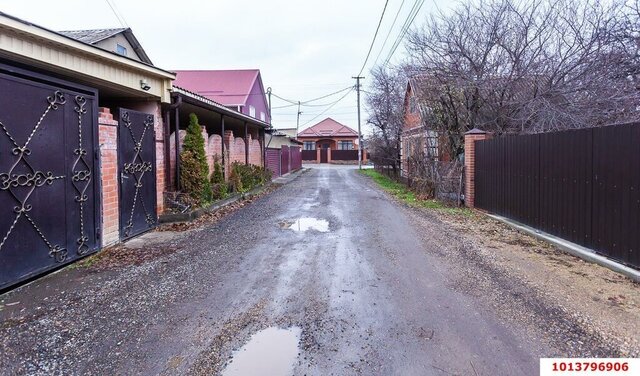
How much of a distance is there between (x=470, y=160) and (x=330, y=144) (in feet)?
151

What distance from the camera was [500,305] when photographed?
157 inches

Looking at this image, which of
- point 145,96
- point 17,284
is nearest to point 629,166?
point 17,284

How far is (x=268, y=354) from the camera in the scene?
121 inches

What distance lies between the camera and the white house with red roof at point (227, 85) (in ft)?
102

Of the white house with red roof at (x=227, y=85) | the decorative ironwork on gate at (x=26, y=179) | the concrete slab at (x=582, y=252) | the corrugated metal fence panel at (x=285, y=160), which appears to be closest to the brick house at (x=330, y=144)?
the white house with red roof at (x=227, y=85)

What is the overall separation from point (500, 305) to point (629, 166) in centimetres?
263

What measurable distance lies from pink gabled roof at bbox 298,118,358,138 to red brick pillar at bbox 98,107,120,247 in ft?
162

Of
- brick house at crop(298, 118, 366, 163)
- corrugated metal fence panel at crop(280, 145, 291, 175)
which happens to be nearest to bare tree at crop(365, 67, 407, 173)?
corrugated metal fence panel at crop(280, 145, 291, 175)

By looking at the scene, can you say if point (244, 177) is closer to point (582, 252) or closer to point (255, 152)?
point (255, 152)

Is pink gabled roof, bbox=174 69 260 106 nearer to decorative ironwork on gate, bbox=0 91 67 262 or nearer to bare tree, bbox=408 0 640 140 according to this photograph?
bare tree, bbox=408 0 640 140

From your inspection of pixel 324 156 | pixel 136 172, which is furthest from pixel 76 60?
pixel 324 156

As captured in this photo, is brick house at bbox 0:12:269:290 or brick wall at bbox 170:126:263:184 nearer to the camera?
brick house at bbox 0:12:269:290

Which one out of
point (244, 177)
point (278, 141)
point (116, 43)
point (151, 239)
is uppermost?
point (116, 43)

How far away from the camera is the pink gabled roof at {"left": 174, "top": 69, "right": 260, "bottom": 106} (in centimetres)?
3119
